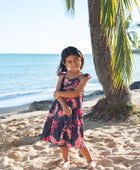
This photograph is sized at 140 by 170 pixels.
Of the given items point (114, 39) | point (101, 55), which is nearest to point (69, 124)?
point (114, 39)

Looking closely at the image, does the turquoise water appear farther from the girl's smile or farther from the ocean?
the girl's smile

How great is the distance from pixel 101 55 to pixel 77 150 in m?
2.15

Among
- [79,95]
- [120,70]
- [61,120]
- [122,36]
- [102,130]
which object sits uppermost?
[122,36]

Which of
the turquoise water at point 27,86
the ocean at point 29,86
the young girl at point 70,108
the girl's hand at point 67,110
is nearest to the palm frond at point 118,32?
the ocean at point 29,86

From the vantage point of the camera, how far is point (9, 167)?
2738 millimetres

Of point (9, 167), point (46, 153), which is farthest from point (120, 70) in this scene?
point (9, 167)

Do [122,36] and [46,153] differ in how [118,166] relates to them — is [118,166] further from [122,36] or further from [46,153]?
[122,36]

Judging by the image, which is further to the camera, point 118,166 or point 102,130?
point 102,130

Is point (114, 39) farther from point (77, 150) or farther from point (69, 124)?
point (77, 150)

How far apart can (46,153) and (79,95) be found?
1.21 meters

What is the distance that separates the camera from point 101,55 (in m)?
4.61

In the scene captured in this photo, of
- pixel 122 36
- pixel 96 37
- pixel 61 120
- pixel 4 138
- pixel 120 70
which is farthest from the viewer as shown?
pixel 96 37

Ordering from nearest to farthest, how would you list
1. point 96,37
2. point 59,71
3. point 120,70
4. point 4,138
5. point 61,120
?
point 61,120
point 59,71
point 120,70
point 4,138
point 96,37

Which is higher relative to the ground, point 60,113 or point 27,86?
point 60,113
